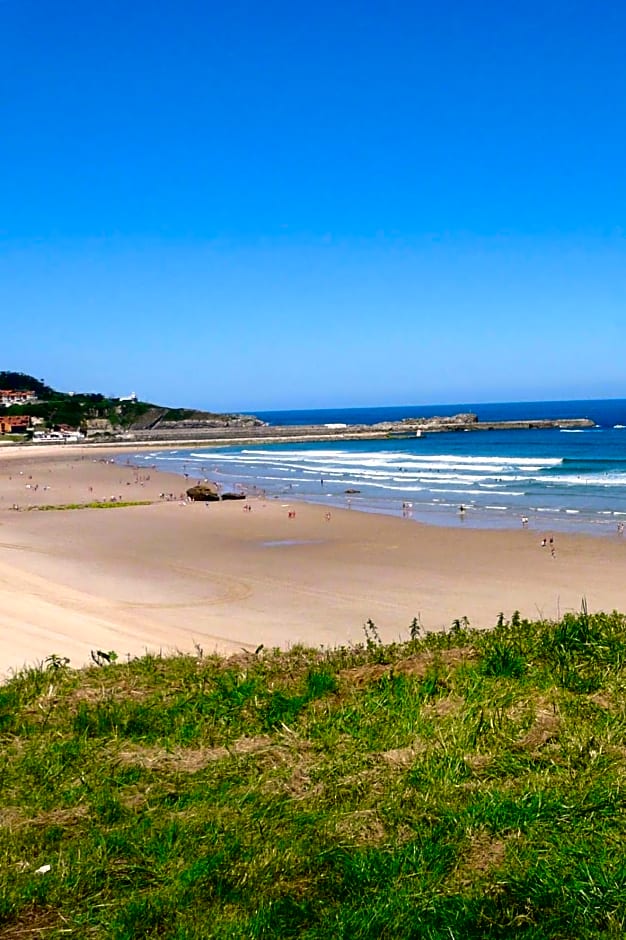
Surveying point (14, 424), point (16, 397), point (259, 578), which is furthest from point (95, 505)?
point (16, 397)

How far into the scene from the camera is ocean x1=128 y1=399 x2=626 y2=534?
3500 centimetres

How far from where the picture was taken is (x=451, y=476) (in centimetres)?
5388

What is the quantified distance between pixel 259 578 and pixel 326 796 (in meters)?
16.6

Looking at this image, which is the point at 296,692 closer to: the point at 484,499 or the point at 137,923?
the point at 137,923

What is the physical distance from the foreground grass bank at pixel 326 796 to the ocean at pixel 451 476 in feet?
76.7

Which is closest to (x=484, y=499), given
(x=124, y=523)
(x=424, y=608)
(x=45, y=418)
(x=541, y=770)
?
(x=124, y=523)

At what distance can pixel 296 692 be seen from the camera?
281 inches

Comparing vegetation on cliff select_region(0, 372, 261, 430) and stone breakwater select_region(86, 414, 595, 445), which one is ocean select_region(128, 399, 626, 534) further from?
vegetation on cliff select_region(0, 372, 261, 430)

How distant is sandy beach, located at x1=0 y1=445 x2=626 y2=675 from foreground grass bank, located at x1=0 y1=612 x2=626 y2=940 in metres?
4.89

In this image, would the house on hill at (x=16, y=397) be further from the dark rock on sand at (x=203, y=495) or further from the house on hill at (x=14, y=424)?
the dark rock on sand at (x=203, y=495)

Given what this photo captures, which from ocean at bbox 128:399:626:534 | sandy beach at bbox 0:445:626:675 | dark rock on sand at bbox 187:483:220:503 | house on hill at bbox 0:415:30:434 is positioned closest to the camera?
sandy beach at bbox 0:445:626:675

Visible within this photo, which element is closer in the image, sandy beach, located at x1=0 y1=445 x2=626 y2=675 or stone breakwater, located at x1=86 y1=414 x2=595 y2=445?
sandy beach, located at x1=0 y1=445 x2=626 y2=675

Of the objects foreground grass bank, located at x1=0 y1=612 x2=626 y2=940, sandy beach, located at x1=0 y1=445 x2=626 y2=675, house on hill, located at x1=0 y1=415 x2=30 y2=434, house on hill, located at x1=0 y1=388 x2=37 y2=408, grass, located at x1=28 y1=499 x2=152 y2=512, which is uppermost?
house on hill, located at x1=0 y1=388 x2=37 y2=408

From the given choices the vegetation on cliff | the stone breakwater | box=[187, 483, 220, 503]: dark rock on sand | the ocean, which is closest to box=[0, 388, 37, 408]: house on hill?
the vegetation on cliff
